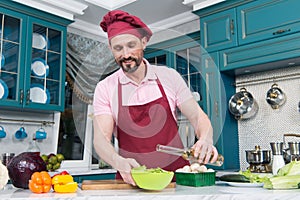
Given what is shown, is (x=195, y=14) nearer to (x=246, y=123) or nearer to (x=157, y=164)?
(x=246, y=123)

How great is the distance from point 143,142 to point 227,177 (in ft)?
1.26

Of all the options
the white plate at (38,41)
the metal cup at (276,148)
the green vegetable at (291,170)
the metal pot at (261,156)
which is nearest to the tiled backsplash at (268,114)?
the metal cup at (276,148)

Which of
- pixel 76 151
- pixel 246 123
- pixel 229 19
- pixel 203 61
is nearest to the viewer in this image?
pixel 203 61

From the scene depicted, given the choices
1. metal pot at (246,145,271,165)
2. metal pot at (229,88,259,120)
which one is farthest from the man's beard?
metal pot at (229,88,259,120)

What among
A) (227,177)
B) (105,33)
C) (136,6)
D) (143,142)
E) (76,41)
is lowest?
(227,177)

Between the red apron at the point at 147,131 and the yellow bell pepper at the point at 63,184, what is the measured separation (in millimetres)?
203

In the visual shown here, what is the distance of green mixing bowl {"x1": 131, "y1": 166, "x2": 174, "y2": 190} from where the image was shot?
1082mm

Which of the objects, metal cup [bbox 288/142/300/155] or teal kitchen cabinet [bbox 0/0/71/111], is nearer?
metal cup [bbox 288/142/300/155]

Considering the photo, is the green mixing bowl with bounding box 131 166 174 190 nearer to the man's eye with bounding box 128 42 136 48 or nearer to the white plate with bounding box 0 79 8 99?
the man's eye with bounding box 128 42 136 48

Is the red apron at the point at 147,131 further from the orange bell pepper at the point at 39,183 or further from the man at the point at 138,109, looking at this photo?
the orange bell pepper at the point at 39,183

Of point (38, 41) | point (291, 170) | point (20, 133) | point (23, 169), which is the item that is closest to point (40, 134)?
point (20, 133)

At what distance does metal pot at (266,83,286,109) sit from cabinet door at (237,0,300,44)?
0.46 metres

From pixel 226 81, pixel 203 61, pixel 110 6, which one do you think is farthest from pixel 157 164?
pixel 110 6

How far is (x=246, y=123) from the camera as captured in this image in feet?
9.41
